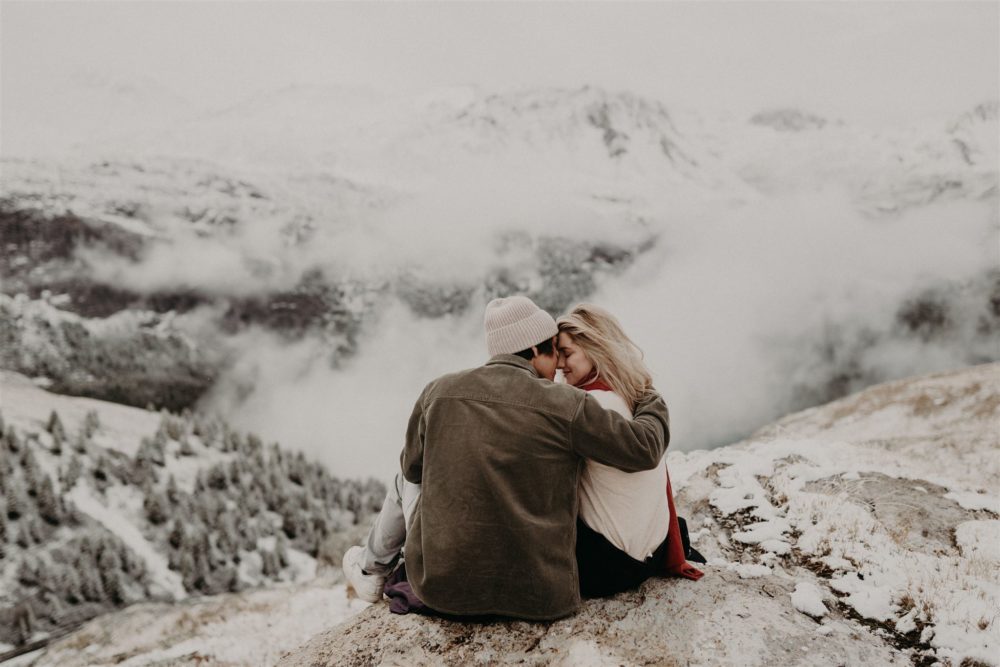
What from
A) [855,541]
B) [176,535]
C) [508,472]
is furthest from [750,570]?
[176,535]

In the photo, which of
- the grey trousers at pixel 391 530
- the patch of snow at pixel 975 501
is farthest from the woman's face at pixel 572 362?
the patch of snow at pixel 975 501

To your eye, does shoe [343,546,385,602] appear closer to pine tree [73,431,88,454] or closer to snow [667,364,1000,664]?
snow [667,364,1000,664]

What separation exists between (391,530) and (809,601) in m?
4.68

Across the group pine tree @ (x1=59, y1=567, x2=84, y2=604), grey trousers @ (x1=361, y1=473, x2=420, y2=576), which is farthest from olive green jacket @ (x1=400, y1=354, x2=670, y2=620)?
pine tree @ (x1=59, y1=567, x2=84, y2=604)

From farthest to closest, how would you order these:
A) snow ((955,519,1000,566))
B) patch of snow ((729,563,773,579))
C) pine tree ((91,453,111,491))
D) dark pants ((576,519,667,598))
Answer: pine tree ((91,453,111,491)), snow ((955,519,1000,566)), patch of snow ((729,563,773,579)), dark pants ((576,519,667,598))

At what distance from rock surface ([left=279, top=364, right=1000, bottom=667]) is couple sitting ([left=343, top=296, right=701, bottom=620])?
17.0 inches

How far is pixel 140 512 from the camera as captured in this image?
172m

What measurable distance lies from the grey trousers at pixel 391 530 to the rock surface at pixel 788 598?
0.52 meters

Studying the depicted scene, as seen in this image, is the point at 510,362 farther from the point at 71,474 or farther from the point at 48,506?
the point at 71,474

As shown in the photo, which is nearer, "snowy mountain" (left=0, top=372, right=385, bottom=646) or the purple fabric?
the purple fabric

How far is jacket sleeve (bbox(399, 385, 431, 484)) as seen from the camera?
546 cm

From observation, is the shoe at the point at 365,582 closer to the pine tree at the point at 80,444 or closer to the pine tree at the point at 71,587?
the pine tree at the point at 71,587

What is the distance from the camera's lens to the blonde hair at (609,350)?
5.61 m

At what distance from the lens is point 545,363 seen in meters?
5.71
